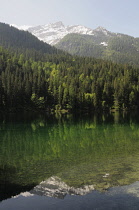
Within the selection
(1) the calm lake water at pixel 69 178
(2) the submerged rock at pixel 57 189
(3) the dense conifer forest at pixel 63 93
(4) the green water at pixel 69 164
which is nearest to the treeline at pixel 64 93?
(3) the dense conifer forest at pixel 63 93

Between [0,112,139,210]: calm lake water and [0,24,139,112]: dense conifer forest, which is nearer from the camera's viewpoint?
[0,112,139,210]: calm lake water

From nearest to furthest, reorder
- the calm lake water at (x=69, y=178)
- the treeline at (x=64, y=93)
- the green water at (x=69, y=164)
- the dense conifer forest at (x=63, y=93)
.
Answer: the calm lake water at (x=69, y=178), the green water at (x=69, y=164), the dense conifer forest at (x=63, y=93), the treeline at (x=64, y=93)

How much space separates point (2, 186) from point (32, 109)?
405 ft

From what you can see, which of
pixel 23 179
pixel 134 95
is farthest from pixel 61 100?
pixel 23 179

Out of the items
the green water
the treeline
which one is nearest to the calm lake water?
the green water

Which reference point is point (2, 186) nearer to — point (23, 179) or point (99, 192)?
point (23, 179)

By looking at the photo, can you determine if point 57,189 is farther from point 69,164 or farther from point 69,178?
point 69,164

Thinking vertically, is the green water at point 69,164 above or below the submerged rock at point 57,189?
below

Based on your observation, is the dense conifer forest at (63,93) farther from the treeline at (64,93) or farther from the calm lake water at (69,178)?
the calm lake water at (69,178)

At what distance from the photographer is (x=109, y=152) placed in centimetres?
2989

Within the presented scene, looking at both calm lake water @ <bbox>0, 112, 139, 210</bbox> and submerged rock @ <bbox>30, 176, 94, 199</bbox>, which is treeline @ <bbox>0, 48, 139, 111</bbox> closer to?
calm lake water @ <bbox>0, 112, 139, 210</bbox>

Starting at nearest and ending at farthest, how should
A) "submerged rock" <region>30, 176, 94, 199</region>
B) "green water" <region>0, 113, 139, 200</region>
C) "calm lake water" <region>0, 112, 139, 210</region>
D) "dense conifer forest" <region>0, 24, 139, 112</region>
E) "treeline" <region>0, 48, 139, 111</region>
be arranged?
"calm lake water" <region>0, 112, 139, 210</region>
"submerged rock" <region>30, 176, 94, 199</region>
"green water" <region>0, 113, 139, 200</region>
"dense conifer forest" <region>0, 24, 139, 112</region>
"treeline" <region>0, 48, 139, 111</region>

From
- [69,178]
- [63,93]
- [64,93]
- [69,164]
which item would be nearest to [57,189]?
[69,178]

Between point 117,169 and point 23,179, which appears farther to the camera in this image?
point 117,169
